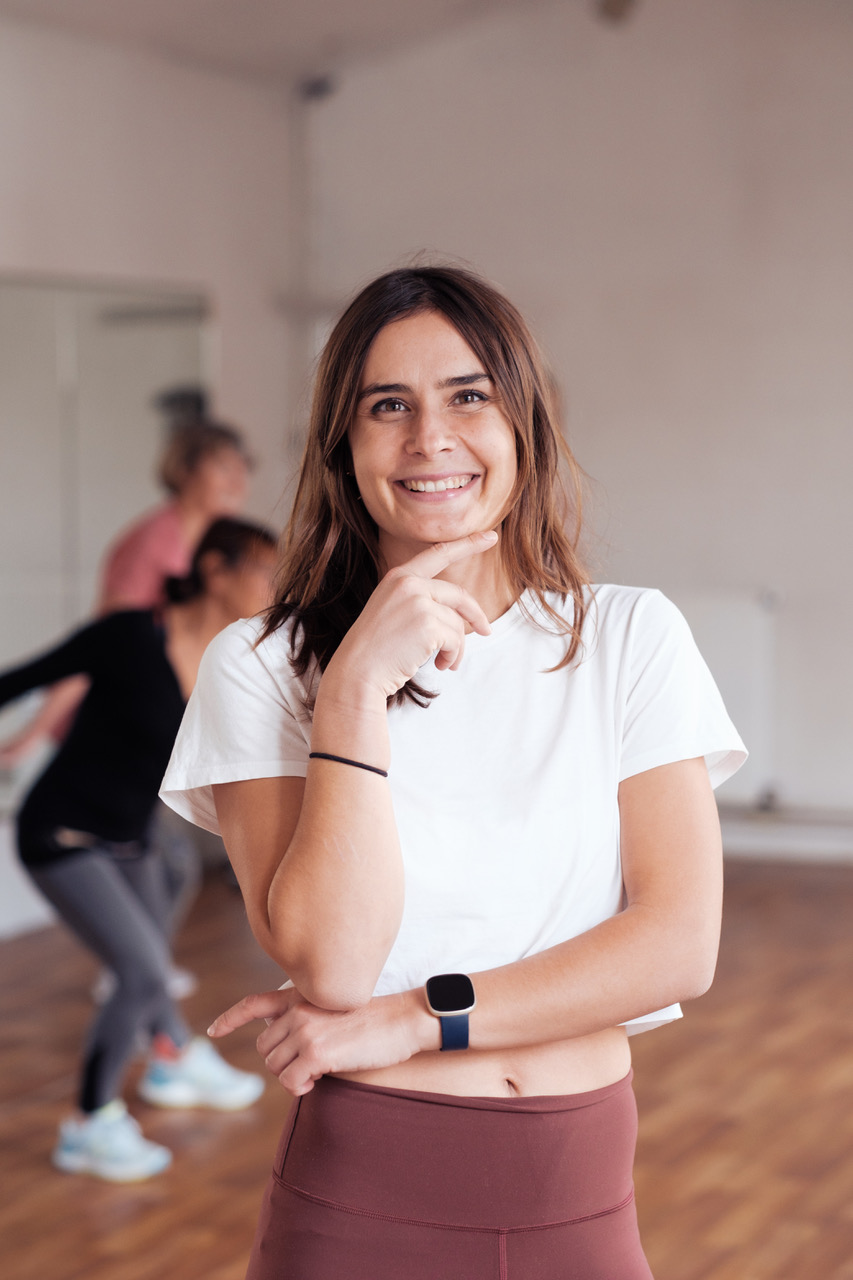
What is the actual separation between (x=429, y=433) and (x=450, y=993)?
1.61 feet

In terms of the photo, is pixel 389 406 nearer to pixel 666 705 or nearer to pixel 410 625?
pixel 410 625

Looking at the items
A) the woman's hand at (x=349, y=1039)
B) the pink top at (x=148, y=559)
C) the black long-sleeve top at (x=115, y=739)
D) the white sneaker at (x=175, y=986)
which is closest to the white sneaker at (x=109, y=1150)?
the black long-sleeve top at (x=115, y=739)

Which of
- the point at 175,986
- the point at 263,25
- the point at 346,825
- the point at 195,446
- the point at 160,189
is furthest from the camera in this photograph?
the point at 160,189

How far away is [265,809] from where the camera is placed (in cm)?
121

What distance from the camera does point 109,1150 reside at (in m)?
3.18

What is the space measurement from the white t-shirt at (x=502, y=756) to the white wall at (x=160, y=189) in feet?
15.8

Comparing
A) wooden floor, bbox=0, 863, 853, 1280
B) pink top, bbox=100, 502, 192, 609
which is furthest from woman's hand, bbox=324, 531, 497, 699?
pink top, bbox=100, 502, 192, 609

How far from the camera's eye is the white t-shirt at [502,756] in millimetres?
1203

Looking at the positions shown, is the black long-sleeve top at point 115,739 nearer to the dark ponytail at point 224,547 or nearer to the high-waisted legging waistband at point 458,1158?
the dark ponytail at point 224,547

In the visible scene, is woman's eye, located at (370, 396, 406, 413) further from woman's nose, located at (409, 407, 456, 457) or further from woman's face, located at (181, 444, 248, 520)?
woman's face, located at (181, 444, 248, 520)

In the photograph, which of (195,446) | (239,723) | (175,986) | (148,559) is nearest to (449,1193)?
(239,723)

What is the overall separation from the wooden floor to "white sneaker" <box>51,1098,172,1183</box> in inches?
1.4

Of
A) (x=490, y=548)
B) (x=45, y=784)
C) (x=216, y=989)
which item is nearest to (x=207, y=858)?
(x=216, y=989)

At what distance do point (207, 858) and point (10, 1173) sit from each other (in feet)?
11.0
